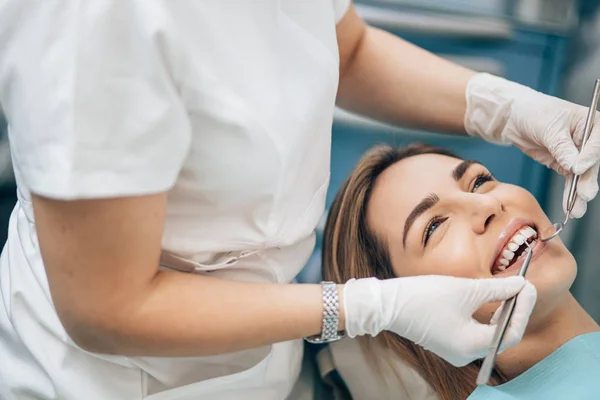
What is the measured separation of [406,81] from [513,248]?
434mm

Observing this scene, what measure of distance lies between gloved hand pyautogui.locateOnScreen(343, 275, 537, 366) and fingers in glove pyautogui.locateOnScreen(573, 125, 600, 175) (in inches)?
9.9

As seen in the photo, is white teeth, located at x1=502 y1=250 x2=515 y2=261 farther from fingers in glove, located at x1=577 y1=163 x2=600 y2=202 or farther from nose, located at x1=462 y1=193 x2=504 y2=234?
fingers in glove, located at x1=577 y1=163 x2=600 y2=202

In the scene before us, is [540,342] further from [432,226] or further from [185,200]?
[185,200]

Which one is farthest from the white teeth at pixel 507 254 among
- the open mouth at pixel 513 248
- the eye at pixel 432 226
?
the eye at pixel 432 226

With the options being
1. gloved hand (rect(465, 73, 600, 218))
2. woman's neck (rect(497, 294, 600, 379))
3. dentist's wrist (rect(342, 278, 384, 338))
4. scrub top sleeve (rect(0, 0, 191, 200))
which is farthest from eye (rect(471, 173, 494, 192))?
scrub top sleeve (rect(0, 0, 191, 200))

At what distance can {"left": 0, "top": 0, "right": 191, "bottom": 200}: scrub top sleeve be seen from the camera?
2.23ft

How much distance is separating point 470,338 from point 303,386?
0.49m

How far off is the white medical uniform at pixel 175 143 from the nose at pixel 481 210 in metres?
0.26

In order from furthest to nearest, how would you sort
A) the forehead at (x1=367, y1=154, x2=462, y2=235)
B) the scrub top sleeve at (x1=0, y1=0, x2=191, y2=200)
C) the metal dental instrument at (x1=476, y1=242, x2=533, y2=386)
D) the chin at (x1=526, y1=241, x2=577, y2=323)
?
1. the forehead at (x1=367, y1=154, x2=462, y2=235)
2. the chin at (x1=526, y1=241, x2=577, y2=323)
3. the metal dental instrument at (x1=476, y1=242, x2=533, y2=386)
4. the scrub top sleeve at (x1=0, y1=0, x2=191, y2=200)

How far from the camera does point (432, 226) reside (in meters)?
1.10

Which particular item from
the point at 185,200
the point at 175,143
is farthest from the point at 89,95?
the point at 185,200

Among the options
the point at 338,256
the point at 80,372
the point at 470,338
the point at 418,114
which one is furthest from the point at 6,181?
the point at 470,338

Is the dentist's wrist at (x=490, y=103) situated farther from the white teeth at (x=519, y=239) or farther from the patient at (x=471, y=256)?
the white teeth at (x=519, y=239)

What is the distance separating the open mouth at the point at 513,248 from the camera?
41.3 inches
